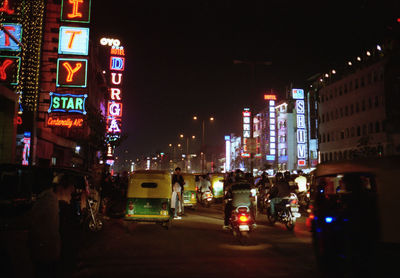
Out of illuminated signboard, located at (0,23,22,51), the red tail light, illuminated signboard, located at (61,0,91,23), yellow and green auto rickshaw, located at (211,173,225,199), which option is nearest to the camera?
the red tail light

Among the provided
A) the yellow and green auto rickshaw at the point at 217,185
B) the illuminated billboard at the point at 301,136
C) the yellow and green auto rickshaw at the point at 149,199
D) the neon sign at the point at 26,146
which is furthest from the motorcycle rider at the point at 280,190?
the illuminated billboard at the point at 301,136

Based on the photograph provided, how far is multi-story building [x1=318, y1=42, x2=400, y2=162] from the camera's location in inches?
1791

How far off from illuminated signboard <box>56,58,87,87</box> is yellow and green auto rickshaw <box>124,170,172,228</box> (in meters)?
11.7

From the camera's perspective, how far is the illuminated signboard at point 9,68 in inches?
802

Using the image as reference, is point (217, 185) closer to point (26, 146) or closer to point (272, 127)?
point (26, 146)

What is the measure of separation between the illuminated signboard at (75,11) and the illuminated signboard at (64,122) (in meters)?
5.95

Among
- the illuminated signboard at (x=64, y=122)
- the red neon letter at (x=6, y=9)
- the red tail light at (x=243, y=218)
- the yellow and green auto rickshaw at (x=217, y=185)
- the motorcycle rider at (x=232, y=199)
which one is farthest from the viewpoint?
the yellow and green auto rickshaw at (x=217, y=185)

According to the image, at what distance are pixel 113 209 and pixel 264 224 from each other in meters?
9.41

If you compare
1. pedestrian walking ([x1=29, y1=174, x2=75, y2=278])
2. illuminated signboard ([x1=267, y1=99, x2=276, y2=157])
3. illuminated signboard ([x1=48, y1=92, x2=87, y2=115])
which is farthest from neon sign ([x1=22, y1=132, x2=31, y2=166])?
illuminated signboard ([x1=267, y1=99, x2=276, y2=157])

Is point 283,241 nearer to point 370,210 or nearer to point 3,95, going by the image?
point 370,210

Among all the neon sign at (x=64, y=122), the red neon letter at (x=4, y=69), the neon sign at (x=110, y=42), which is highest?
the neon sign at (x=110, y=42)

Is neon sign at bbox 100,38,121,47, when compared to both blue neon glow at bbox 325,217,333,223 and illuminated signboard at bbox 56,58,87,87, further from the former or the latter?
blue neon glow at bbox 325,217,333,223

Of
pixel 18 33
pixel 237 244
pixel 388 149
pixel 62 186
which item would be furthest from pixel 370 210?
pixel 388 149

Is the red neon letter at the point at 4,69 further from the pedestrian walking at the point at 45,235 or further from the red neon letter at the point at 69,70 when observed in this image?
the pedestrian walking at the point at 45,235
